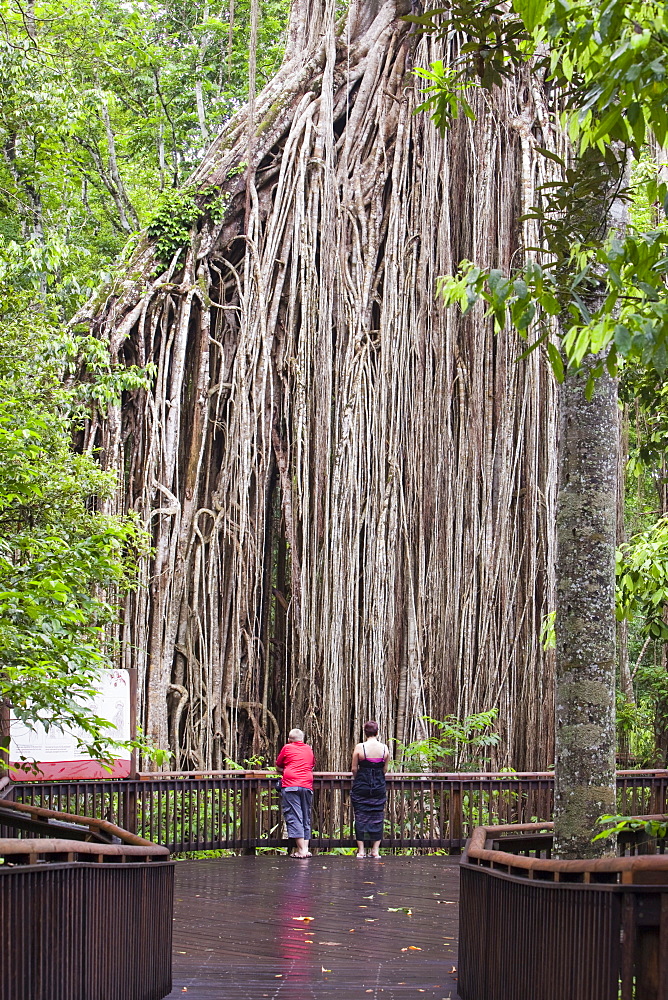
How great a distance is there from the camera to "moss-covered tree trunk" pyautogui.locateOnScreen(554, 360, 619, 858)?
4457 millimetres

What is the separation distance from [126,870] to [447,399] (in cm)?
743

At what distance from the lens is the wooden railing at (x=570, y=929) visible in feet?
11.6

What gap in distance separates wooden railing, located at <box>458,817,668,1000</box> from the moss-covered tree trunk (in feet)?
1.14

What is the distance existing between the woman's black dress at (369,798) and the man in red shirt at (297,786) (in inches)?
15.3

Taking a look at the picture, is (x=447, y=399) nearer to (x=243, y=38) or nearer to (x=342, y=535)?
(x=342, y=535)

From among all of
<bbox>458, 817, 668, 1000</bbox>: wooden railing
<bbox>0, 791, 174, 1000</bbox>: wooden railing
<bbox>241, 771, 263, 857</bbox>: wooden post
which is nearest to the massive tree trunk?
<bbox>241, 771, 263, 857</bbox>: wooden post

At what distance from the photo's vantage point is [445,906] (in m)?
7.35

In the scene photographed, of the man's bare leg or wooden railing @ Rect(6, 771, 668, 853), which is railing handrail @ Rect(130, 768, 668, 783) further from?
the man's bare leg

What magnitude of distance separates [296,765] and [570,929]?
5.77 metres

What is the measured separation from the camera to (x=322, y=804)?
1041cm

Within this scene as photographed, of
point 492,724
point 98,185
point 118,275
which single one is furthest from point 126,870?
point 98,185

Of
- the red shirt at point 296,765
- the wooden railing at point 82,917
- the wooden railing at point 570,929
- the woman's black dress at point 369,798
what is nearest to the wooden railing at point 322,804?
the red shirt at point 296,765

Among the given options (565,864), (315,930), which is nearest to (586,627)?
(565,864)

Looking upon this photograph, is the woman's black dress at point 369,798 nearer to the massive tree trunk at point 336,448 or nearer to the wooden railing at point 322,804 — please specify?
the wooden railing at point 322,804
